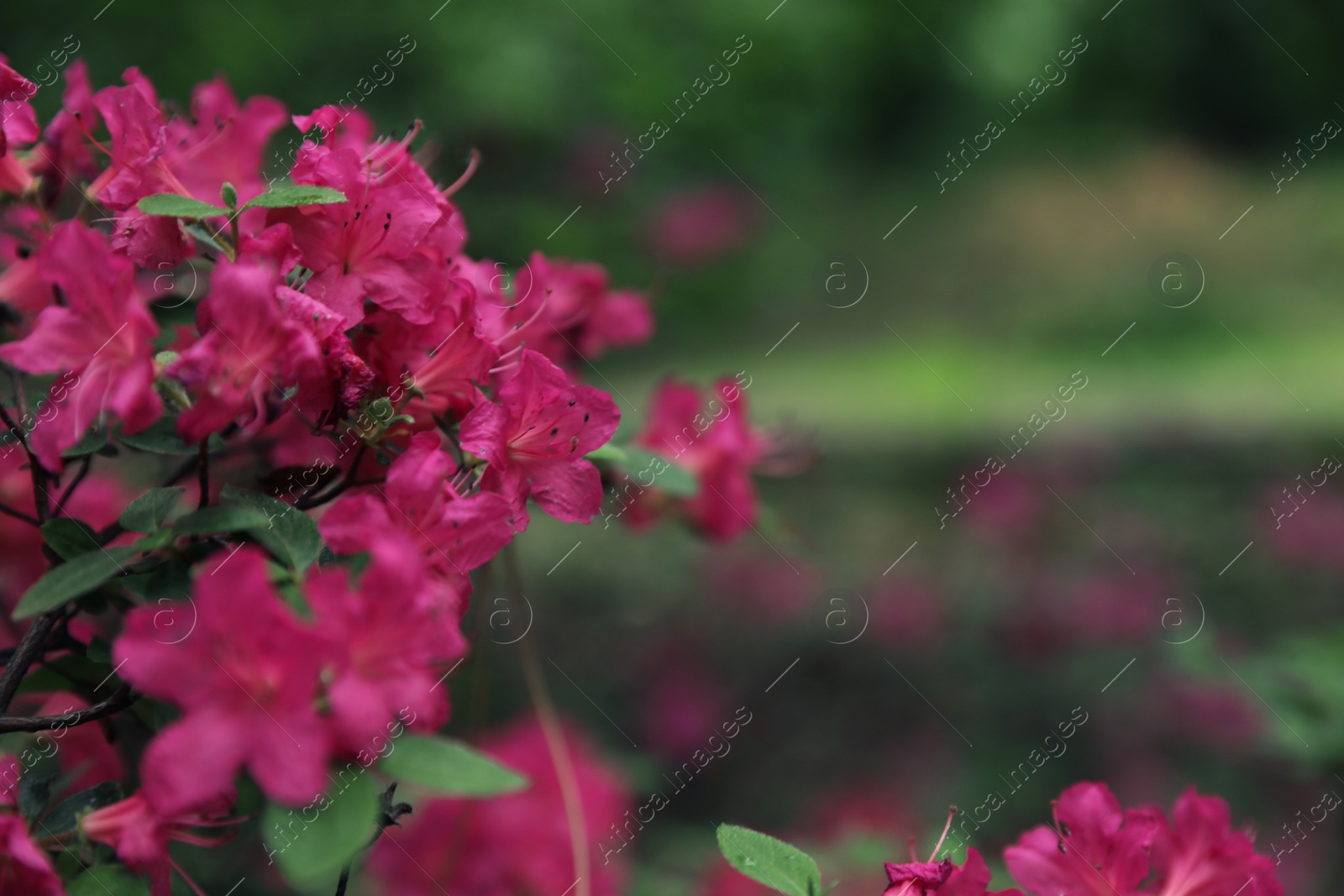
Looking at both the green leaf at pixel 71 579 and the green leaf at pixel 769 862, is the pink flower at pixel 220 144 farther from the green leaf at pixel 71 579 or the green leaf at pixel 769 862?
the green leaf at pixel 769 862

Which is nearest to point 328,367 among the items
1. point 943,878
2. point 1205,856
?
point 943,878

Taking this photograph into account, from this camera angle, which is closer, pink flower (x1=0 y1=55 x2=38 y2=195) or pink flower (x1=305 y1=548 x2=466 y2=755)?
pink flower (x1=305 y1=548 x2=466 y2=755)

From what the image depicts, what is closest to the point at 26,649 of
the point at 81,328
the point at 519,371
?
the point at 81,328

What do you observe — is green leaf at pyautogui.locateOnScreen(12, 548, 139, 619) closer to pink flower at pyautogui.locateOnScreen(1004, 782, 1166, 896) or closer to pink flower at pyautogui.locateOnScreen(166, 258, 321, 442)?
pink flower at pyautogui.locateOnScreen(166, 258, 321, 442)

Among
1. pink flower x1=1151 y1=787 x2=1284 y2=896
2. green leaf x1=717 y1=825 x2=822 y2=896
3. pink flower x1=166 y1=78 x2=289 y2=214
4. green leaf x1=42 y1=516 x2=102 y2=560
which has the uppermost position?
pink flower x1=1151 y1=787 x2=1284 y2=896

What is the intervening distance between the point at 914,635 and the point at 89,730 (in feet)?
5.61

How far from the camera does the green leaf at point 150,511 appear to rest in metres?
0.48

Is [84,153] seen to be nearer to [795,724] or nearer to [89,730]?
[89,730]

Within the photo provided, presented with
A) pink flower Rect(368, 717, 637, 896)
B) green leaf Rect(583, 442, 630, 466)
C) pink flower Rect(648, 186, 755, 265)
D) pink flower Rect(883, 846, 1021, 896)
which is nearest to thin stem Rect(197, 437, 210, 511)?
green leaf Rect(583, 442, 630, 466)

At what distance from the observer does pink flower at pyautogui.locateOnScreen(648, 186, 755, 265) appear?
4383 millimetres

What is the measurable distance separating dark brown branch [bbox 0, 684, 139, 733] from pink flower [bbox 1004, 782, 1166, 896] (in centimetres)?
40

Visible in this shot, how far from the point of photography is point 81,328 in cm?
48

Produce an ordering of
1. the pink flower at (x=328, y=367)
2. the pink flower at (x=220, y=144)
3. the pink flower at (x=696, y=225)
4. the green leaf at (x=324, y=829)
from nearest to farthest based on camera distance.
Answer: the green leaf at (x=324, y=829), the pink flower at (x=328, y=367), the pink flower at (x=220, y=144), the pink flower at (x=696, y=225)

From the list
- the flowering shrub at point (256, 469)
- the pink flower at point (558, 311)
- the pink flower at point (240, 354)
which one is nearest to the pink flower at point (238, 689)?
the flowering shrub at point (256, 469)
